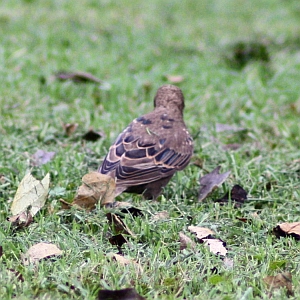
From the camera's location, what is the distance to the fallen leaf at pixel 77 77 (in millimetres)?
7406

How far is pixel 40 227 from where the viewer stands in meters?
3.92

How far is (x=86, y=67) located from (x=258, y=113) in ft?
6.99

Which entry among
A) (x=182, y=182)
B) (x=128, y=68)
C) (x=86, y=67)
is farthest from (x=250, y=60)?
(x=182, y=182)

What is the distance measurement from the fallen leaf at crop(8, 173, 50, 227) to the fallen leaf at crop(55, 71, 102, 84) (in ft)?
10.8

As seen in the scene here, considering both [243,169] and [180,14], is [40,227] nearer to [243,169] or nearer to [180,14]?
[243,169]

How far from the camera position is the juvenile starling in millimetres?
4664

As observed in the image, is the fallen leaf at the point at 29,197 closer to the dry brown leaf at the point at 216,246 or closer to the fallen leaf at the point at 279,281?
the dry brown leaf at the point at 216,246

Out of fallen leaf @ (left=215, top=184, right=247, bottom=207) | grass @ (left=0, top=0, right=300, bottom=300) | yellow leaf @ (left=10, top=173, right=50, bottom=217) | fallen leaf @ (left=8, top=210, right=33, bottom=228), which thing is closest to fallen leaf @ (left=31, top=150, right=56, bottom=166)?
grass @ (left=0, top=0, right=300, bottom=300)

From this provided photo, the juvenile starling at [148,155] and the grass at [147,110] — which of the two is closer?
the grass at [147,110]

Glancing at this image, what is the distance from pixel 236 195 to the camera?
15.4 ft

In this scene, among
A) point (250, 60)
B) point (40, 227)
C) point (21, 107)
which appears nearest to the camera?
point (40, 227)

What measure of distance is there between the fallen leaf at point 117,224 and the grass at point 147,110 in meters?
0.05

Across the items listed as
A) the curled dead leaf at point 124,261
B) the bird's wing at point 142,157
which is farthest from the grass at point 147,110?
the bird's wing at point 142,157

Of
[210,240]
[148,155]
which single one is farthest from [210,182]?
[210,240]
